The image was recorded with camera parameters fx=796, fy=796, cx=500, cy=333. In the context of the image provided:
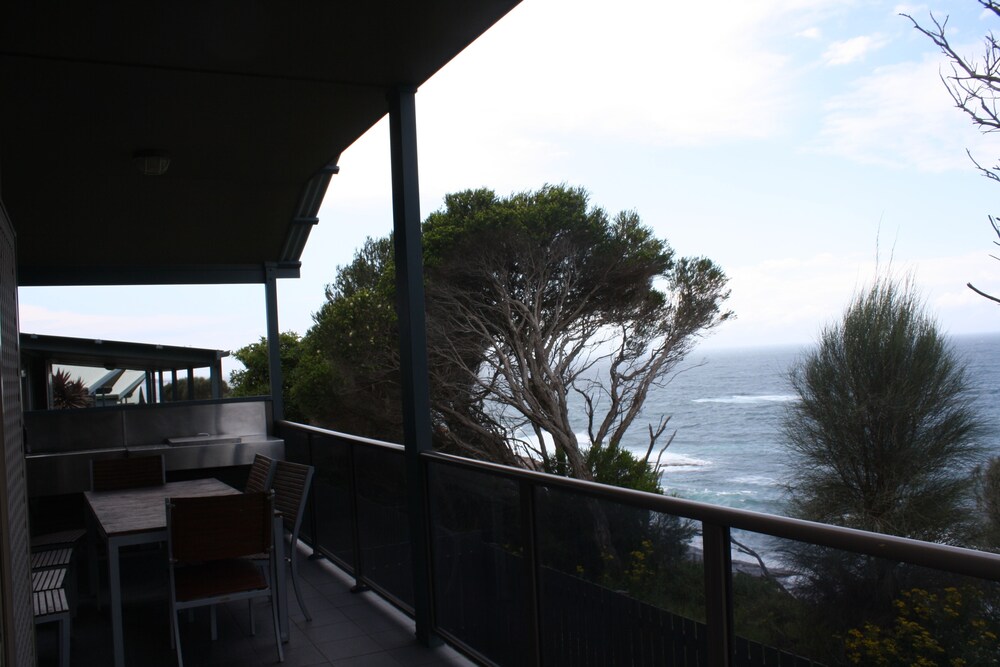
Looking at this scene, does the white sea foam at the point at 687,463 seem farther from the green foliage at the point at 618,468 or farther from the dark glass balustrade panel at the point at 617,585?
the dark glass balustrade panel at the point at 617,585

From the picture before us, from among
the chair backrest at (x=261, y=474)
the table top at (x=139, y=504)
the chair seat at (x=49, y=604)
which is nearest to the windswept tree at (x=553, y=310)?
the chair backrest at (x=261, y=474)

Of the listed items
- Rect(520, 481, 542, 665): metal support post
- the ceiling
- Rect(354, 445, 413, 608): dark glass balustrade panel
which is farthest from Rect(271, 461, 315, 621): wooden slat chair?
the ceiling

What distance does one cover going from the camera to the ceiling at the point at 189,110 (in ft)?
9.58

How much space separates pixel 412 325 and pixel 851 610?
2498mm

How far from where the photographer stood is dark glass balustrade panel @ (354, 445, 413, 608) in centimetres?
414

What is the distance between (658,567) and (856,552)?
670 mm

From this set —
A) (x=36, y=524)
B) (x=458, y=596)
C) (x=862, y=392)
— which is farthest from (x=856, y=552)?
(x=862, y=392)

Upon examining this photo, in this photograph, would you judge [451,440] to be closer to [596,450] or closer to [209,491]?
[596,450]

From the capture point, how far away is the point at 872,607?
5.26 ft

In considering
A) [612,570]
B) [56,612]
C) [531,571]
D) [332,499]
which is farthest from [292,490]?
[612,570]

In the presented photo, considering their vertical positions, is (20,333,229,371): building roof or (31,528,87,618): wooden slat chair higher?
(20,333,229,371): building roof

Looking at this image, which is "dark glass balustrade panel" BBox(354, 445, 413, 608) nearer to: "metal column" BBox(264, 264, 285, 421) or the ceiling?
the ceiling

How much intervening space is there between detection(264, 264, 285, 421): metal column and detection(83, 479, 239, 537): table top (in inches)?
82.8

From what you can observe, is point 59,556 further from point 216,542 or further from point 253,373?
point 253,373
